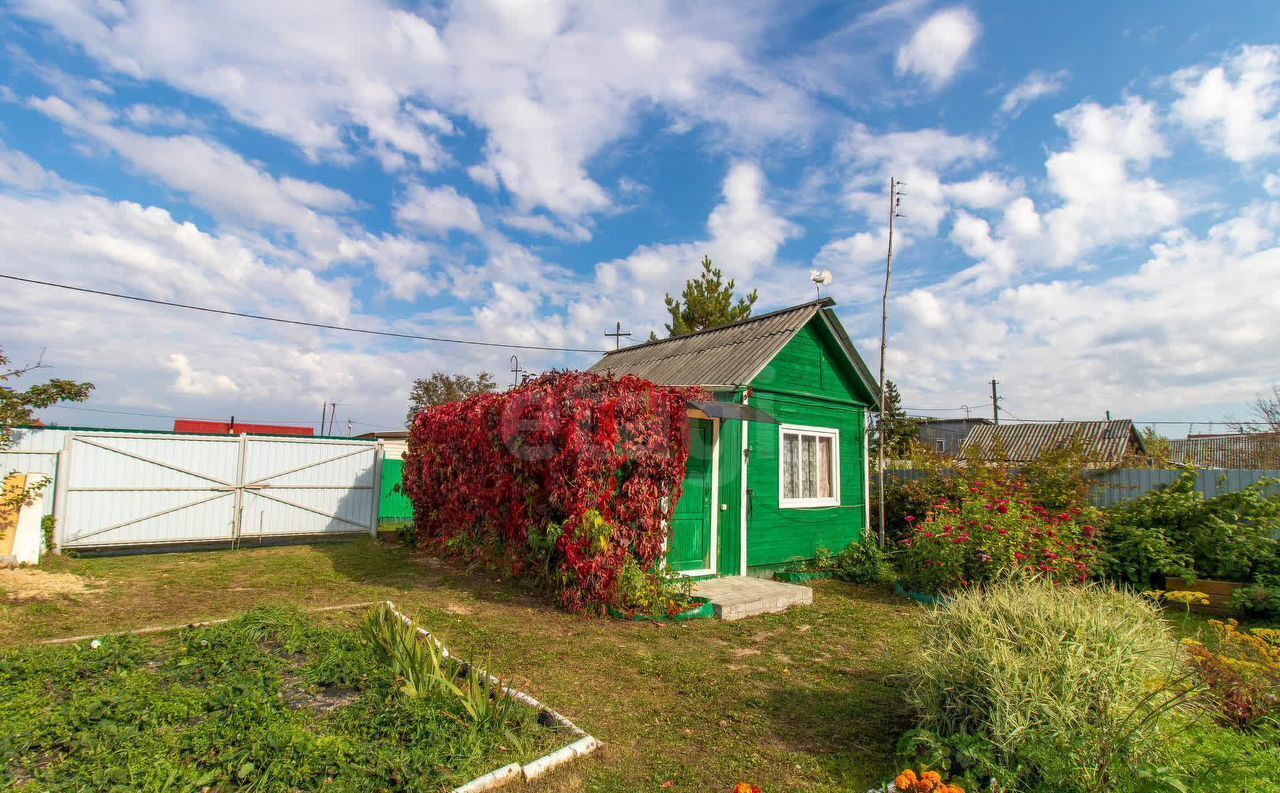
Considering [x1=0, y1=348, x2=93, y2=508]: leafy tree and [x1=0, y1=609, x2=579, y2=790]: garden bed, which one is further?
[x1=0, y1=348, x2=93, y2=508]: leafy tree

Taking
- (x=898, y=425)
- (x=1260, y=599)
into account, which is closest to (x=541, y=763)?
(x=1260, y=599)

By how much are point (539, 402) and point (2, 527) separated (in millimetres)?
7222

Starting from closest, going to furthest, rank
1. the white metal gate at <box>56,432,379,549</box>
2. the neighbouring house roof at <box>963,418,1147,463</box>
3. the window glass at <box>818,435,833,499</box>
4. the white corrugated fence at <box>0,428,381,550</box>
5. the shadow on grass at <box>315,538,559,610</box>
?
the shadow on grass at <box>315,538,559,610</box>, the white corrugated fence at <box>0,428,381,550</box>, the white metal gate at <box>56,432,379,549</box>, the window glass at <box>818,435,833,499</box>, the neighbouring house roof at <box>963,418,1147,463</box>

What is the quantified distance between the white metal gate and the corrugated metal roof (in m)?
6.02

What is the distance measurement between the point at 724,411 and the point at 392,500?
1151cm

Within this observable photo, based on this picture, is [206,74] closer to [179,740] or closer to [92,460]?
[92,460]

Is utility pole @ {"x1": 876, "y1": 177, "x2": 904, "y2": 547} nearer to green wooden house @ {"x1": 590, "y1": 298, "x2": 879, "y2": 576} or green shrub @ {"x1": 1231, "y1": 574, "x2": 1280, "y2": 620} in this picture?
green wooden house @ {"x1": 590, "y1": 298, "x2": 879, "y2": 576}

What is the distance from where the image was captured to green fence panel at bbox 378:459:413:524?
50.7ft

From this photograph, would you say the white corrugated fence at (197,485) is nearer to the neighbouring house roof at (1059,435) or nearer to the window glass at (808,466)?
the window glass at (808,466)

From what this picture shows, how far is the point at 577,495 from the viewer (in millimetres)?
6156

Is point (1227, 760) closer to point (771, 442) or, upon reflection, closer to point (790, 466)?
point (771, 442)

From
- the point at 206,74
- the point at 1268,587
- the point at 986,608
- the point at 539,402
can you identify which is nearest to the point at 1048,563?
the point at 1268,587

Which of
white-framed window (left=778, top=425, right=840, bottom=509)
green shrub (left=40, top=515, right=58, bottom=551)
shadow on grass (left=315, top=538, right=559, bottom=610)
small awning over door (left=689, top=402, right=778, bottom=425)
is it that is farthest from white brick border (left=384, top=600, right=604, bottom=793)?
green shrub (left=40, top=515, right=58, bottom=551)

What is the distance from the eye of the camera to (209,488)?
10.6 metres
